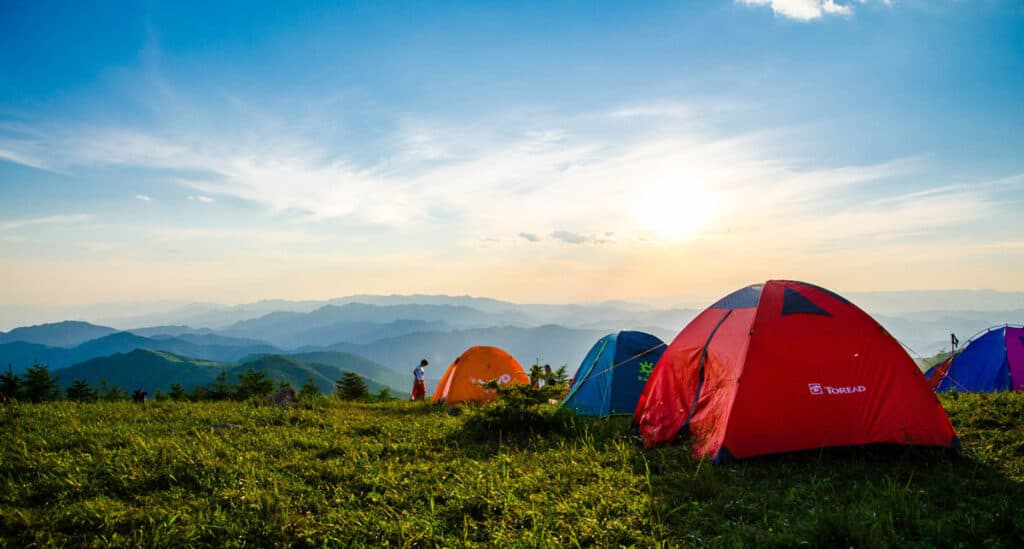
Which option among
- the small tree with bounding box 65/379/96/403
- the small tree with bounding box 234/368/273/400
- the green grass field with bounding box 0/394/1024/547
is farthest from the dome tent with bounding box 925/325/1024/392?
the small tree with bounding box 65/379/96/403

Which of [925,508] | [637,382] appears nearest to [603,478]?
[925,508]

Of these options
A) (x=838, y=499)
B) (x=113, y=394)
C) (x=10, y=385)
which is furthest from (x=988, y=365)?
(x=10, y=385)

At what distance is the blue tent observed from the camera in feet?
39.6

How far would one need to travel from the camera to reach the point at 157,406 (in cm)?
1227

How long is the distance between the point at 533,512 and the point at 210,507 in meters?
3.69

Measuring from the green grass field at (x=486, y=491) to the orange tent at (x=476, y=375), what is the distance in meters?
7.23

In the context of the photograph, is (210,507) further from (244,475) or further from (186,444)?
(186,444)

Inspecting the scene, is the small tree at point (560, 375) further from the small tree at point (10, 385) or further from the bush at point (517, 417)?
the small tree at point (10, 385)

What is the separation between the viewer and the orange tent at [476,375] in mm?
16312

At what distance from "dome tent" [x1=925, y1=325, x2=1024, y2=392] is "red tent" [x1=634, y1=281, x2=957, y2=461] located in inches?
330

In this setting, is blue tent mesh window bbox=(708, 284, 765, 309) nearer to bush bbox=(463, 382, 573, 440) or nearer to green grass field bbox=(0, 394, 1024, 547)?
green grass field bbox=(0, 394, 1024, 547)

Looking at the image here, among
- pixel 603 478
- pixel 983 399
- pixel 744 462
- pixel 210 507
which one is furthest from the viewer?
pixel 983 399

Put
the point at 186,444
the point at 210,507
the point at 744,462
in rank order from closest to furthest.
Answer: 1. the point at 210,507
2. the point at 744,462
3. the point at 186,444

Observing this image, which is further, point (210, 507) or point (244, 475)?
point (244, 475)
